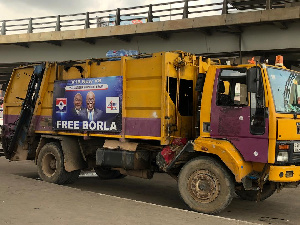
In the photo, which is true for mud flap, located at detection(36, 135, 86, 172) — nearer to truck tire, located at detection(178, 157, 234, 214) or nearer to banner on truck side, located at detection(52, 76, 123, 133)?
banner on truck side, located at detection(52, 76, 123, 133)

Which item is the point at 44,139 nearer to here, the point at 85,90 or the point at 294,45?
the point at 85,90

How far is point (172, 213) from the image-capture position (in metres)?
6.13

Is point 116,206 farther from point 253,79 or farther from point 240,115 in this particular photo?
point 253,79

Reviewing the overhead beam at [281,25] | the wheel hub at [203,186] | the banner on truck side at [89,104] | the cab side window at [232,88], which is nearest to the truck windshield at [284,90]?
the cab side window at [232,88]

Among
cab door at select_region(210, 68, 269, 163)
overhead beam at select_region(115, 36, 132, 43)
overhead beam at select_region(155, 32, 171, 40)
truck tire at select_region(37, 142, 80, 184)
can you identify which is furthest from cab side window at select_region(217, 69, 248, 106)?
overhead beam at select_region(115, 36, 132, 43)

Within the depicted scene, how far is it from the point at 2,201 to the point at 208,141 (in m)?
3.74

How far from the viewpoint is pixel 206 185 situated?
22.3 ft

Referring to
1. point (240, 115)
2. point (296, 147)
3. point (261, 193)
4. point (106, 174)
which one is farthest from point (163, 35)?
point (296, 147)

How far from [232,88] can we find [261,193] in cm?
223

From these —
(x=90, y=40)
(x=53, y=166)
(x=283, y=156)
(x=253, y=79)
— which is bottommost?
(x=53, y=166)

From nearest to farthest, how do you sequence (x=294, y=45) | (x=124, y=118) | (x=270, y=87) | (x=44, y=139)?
(x=270, y=87), (x=124, y=118), (x=44, y=139), (x=294, y=45)

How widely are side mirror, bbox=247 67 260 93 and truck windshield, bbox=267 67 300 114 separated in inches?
14.1

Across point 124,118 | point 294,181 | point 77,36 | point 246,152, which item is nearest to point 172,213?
point 246,152

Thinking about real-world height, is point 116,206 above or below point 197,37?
A: below
